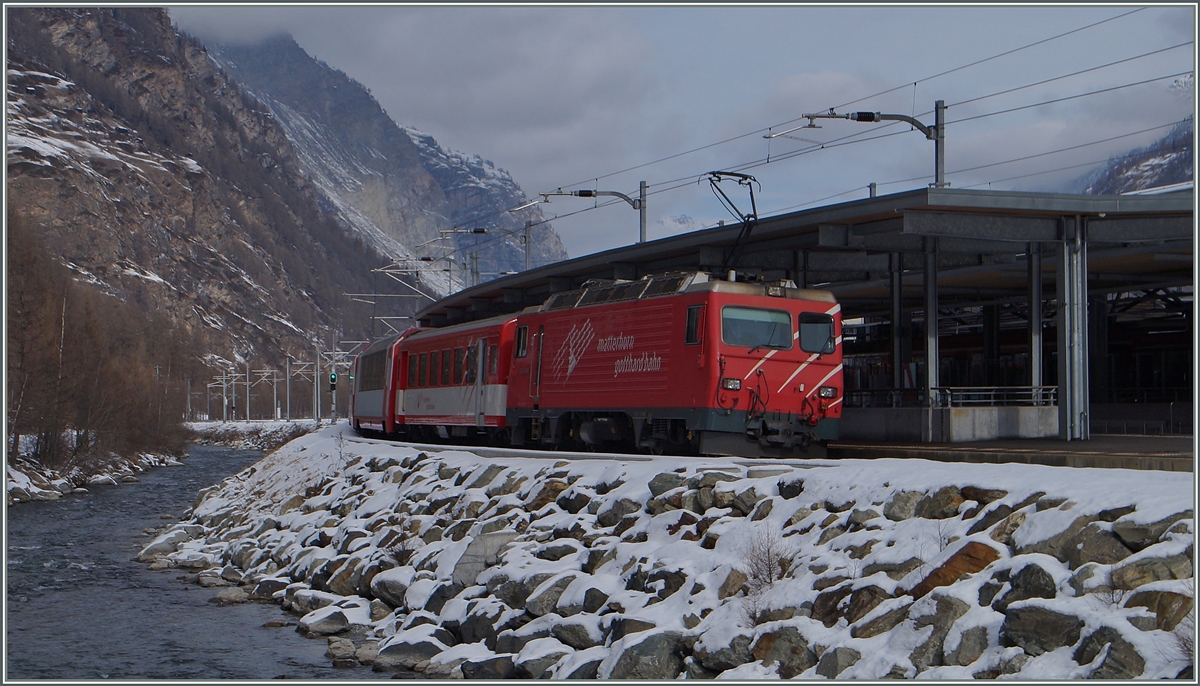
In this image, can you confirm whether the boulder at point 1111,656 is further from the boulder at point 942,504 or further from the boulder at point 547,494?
the boulder at point 547,494

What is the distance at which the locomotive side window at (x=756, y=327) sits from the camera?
63.5 feet

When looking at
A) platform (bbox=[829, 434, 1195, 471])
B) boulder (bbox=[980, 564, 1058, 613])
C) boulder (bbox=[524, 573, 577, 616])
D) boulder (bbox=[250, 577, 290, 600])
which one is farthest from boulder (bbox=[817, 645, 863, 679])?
boulder (bbox=[250, 577, 290, 600])

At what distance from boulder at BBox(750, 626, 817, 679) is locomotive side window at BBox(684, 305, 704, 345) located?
28.5 ft

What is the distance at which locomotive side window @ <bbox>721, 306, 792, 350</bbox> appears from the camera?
19.3 meters

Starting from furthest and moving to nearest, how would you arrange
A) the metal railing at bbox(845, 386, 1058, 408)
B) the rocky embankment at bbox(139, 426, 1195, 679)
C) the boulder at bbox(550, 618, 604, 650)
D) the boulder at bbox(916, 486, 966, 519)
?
the metal railing at bbox(845, 386, 1058, 408) → the boulder at bbox(550, 618, 604, 650) → the boulder at bbox(916, 486, 966, 519) → the rocky embankment at bbox(139, 426, 1195, 679)

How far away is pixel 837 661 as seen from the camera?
10281mm

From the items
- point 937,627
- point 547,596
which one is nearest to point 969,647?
point 937,627

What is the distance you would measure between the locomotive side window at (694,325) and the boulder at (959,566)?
8893 millimetres

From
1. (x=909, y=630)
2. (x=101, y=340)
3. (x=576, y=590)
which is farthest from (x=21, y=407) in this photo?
(x=909, y=630)

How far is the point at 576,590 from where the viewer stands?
13.8 meters

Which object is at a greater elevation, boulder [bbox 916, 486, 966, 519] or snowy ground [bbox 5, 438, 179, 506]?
boulder [bbox 916, 486, 966, 519]

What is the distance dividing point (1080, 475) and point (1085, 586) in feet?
7.26

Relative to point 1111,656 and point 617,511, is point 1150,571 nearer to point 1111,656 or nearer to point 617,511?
point 1111,656

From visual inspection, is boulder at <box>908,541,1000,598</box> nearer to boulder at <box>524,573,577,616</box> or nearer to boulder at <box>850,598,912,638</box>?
boulder at <box>850,598,912,638</box>
